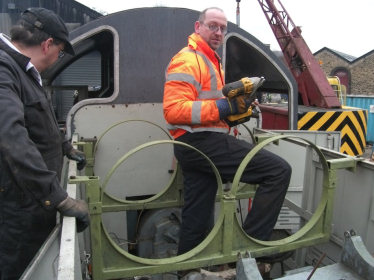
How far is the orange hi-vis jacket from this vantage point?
2129mm

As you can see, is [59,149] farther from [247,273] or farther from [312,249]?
[312,249]

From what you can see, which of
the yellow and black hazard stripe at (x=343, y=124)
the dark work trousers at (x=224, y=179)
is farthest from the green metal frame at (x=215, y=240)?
the yellow and black hazard stripe at (x=343, y=124)

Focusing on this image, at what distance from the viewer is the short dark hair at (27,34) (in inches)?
71.6

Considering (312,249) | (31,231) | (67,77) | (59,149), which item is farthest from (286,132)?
(67,77)

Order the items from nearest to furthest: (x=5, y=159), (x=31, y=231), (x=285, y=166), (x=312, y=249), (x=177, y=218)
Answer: (x=5, y=159) → (x=31, y=231) → (x=285, y=166) → (x=312, y=249) → (x=177, y=218)

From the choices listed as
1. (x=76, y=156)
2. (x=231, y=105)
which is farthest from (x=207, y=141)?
(x=76, y=156)

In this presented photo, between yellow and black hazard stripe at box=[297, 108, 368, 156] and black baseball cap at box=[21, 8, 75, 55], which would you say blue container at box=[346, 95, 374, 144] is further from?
black baseball cap at box=[21, 8, 75, 55]

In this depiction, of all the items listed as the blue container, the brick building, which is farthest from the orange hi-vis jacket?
the brick building

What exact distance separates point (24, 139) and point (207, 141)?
3.80ft

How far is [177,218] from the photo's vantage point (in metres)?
3.15

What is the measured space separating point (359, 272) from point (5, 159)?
1.84 metres

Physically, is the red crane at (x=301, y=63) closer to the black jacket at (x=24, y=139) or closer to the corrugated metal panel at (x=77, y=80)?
the corrugated metal panel at (x=77, y=80)

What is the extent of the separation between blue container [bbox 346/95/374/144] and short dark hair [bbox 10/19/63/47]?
465 inches

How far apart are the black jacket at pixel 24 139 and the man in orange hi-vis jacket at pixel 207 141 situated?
734 millimetres
